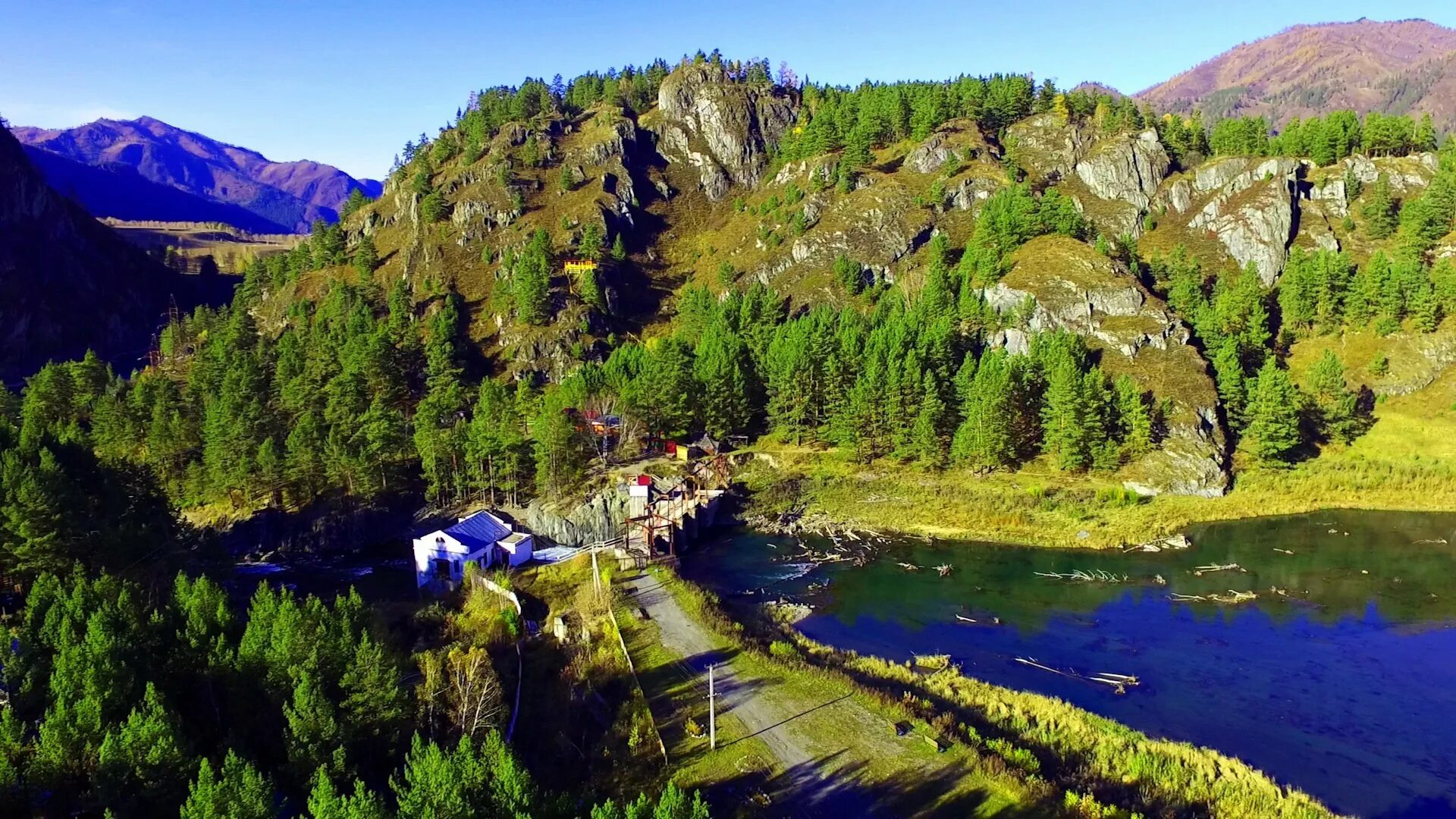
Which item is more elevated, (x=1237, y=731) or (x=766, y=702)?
(x=766, y=702)

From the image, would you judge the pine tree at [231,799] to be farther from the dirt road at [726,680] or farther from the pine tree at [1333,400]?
the pine tree at [1333,400]

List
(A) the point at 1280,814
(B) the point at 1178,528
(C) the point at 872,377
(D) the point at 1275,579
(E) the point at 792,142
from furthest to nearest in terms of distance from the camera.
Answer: (E) the point at 792,142
(C) the point at 872,377
(B) the point at 1178,528
(D) the point at 1275,579
(A) the point at 1280,814

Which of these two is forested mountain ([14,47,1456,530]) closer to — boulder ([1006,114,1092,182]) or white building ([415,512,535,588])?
boulder ([1006,114,1092,182])

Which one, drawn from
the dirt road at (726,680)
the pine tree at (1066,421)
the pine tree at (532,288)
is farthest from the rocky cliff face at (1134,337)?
the pine tree at (532,288)

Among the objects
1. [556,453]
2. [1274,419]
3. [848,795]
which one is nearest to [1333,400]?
[1274,419]

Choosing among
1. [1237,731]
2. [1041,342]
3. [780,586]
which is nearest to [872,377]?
[1041,342]

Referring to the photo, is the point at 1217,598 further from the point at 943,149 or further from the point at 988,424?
the point at 943,149

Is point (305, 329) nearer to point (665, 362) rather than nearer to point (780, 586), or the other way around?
point (665, 362)

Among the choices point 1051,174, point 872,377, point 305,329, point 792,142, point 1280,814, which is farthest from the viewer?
point 792,142
